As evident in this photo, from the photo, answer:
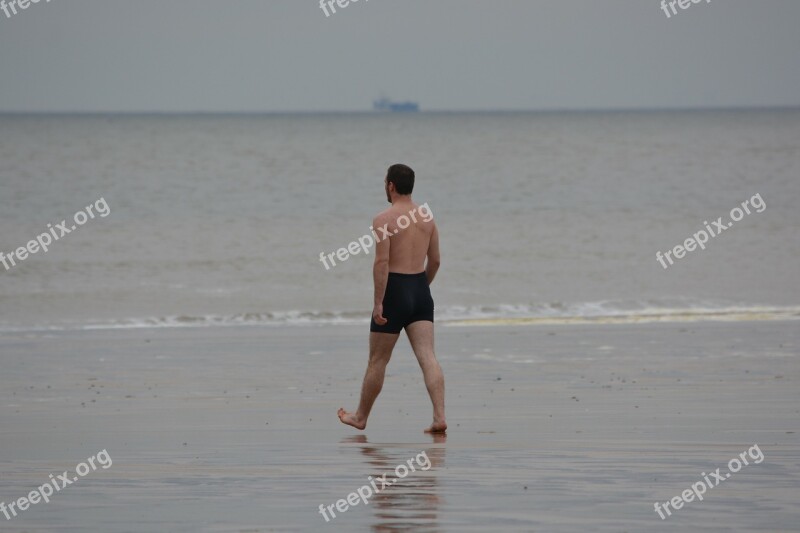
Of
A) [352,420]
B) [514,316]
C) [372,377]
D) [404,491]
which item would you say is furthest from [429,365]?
[514,316]

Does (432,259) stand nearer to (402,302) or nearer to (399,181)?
(402,302)

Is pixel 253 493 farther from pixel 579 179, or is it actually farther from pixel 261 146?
pixel 261 146

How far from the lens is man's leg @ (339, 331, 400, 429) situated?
756 centimetres

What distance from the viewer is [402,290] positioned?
24.5 ft

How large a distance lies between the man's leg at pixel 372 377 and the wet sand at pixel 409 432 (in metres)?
0.09

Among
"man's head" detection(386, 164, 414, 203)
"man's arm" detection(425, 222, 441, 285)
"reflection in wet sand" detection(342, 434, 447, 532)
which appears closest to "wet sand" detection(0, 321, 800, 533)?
"reflection in wet sand" detection(342, 434, 447, 532)

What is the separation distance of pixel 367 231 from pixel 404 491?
23.8m

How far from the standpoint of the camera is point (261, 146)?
243 ft

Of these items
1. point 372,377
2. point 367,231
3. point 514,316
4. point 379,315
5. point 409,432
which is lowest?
point 409,432

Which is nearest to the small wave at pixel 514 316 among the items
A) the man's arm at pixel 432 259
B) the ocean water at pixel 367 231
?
the ocean water at pixel 367 231

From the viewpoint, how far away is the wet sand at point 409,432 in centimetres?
536

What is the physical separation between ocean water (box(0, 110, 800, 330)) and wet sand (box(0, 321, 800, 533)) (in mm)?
3673

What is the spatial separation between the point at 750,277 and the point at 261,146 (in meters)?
56.5

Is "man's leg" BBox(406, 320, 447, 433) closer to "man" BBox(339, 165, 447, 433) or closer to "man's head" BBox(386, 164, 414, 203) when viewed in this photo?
"man" BBox(339, 165, 447, 433)
